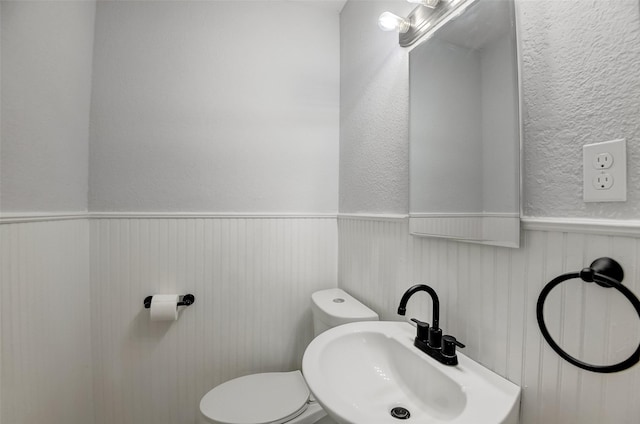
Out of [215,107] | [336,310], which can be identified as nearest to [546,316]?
[336,310]

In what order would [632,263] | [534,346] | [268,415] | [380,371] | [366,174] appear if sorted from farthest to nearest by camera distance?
[366,174]
[268,415]
[380,371]
[534,346]
[632,263]

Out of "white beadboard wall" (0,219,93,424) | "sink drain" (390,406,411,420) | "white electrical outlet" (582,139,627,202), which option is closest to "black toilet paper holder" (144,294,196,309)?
"white beadboard wall" (0,219,93,424)

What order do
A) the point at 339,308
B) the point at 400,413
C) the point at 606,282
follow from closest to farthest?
the point at 606,282 < the point at 400,413 < the point at 339,308

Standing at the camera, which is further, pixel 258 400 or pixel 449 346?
pixel 258 400

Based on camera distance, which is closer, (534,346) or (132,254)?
(534,346)

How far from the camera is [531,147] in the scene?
635 millimetres

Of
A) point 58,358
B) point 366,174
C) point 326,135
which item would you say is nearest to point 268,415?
point 58,358

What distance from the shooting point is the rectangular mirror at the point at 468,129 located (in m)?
0.68

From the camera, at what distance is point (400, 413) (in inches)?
29.8

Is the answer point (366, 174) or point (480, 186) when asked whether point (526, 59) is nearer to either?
point (480, 186)

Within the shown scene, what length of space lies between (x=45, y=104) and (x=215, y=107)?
0.66 m

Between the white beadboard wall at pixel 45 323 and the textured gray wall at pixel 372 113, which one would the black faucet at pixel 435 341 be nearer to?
the textured gray wall at pixel 372 113

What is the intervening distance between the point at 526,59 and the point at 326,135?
1081mm

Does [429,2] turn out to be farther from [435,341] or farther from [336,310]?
[336,310]
